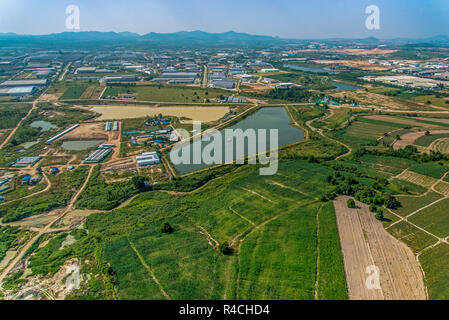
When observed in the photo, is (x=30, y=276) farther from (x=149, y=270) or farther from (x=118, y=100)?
(x=118, y=100)

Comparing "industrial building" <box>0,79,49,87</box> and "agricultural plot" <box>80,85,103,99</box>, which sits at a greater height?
"industrial building" <box>0,79,49,87</box>

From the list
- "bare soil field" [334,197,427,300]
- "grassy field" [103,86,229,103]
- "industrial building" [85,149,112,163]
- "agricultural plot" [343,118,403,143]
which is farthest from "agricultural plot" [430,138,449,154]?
"industrial building" [85,149,112,163]

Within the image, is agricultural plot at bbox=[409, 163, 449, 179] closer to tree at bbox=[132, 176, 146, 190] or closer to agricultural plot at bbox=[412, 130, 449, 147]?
agricultural plot at bbox=[412, 130, 449, 147]

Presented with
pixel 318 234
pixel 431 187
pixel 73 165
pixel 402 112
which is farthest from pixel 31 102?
pixel 402 112

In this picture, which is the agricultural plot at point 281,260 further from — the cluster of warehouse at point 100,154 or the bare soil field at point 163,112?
the bare soil field at point 163,112
